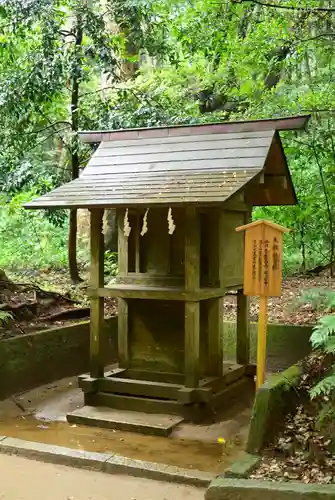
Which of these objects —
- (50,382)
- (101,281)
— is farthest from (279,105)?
(50,382)

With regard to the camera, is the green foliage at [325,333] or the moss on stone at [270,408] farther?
the green foliage at [325,333]

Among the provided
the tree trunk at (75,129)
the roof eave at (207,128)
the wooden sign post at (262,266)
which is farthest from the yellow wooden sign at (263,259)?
the tree trunk at (75,129)

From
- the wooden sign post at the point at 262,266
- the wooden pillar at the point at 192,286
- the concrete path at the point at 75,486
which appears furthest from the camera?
the wooden pillar at the point at 192,286

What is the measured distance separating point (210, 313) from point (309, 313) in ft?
9.59

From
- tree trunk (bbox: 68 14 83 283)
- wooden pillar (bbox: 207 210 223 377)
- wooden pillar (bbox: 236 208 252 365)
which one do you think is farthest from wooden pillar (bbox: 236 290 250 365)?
tree trunk (bbox: 68 14 83 283)

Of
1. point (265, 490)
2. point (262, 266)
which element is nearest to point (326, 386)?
point (265, 490)

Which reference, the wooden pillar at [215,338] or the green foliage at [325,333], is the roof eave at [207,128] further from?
the green foliage at [325,333]

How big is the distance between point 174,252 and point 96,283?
1.14m

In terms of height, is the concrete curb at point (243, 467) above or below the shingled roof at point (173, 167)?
below

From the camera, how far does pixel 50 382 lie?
8.34 m

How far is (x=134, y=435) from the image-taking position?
20.4 feet

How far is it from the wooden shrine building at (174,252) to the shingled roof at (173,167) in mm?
16

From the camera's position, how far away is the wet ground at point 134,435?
553 cm

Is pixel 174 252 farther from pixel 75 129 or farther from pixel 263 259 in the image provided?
pixel 75 129
